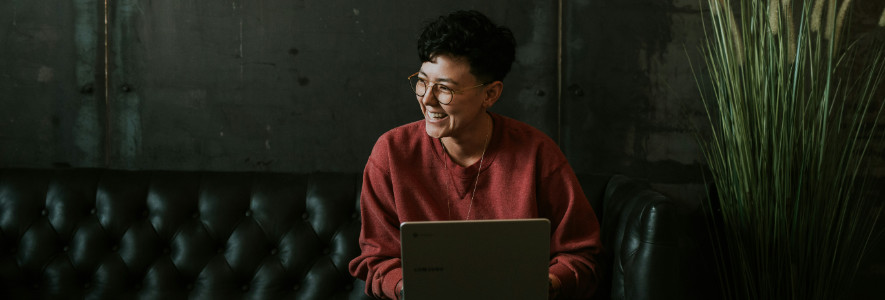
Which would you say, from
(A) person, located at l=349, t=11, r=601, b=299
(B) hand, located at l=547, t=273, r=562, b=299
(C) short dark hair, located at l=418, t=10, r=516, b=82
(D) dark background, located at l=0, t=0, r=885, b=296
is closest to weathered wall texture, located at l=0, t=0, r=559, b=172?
(D) dark background, located at l=0, t=0, r=885, b=296

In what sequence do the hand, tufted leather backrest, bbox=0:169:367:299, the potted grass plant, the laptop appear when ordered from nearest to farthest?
the laptop
the hand
the potted grass plant
tufted leather backrest, bbox=0:169:367:299

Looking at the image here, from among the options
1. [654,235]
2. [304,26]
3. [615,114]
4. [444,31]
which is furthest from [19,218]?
[615,114]

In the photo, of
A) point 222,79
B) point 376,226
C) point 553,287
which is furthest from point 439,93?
point 222,79

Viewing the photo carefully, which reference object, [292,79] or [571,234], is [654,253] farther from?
[292,79]

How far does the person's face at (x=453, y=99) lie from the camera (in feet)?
4.48

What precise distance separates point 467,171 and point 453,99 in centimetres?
19

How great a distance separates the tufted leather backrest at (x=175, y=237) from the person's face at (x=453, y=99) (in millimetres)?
517

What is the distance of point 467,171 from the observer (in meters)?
1.48

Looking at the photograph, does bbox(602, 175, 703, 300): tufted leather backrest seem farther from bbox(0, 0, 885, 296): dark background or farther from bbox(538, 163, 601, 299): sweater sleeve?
bbox(0, 0, 885, 296): dark background

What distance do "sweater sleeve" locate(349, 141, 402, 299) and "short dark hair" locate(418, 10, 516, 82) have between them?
31 cm

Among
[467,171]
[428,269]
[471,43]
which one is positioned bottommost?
[428,269]

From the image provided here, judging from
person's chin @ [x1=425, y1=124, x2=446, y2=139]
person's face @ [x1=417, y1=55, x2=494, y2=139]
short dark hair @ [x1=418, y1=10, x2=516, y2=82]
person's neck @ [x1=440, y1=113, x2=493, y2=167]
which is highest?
short dark hair @ [x1=418, y1=10, x2=516, y2=82]

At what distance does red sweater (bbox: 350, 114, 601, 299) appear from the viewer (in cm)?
146

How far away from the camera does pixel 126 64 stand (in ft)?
7.03
